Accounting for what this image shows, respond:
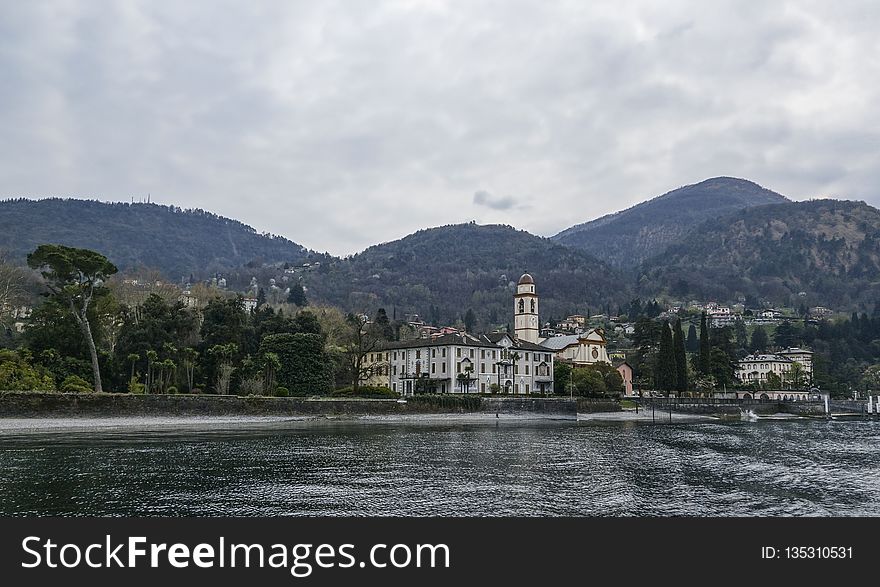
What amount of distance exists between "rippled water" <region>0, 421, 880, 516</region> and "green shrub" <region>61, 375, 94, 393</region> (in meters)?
9.35

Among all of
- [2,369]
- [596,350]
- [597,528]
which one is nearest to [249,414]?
[2,369]

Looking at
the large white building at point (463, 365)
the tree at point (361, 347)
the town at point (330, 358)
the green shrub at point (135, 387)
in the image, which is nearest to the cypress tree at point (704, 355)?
the town at point (330, 358)

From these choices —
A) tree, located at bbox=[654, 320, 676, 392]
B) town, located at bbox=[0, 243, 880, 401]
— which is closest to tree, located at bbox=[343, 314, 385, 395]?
town, located at bbox=[0, 243, 880, 401]

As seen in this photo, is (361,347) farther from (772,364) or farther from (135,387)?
(772,364)

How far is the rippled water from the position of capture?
814 inches

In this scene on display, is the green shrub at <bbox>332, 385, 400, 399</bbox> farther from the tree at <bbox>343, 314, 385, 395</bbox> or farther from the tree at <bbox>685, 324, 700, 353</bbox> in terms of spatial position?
the tree at <bbox>685, 324, 700, 353</bbox>

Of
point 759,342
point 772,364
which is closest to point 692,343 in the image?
point 759,342

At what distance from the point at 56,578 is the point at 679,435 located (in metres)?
49.3

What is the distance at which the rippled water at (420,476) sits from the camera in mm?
20672

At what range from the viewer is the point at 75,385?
178ft

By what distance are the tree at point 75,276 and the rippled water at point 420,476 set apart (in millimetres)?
14587

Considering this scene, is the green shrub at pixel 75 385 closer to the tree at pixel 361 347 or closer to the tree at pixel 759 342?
the tree at pixel 361 347

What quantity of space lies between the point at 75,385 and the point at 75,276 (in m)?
9.84

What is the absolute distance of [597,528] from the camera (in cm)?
1667
